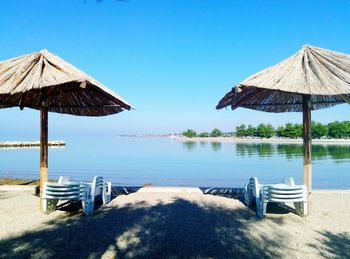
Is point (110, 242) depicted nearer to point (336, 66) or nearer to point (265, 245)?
point (265, 245)

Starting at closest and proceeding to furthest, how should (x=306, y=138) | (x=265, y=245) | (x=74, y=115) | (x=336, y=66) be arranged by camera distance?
(x=265, y=245)
(x=336, y=66)
(x=306, y=138)
(x=74, y=115)

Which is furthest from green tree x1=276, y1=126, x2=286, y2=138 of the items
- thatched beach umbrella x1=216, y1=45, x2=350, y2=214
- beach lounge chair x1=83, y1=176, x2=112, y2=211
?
beach lounge chair x1=83, y1=176, x2=112, y2=211

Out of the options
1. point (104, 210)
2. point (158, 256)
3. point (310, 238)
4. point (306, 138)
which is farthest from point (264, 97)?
point (158, 256)

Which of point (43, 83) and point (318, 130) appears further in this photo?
point (318, 130)

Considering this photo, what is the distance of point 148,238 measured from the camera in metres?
4.32

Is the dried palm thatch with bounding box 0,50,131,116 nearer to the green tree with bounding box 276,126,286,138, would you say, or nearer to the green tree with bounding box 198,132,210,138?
the green tree with bounding box 276,126,286,138

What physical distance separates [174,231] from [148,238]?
1.67 ft

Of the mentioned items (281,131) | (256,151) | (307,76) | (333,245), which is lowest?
(256,151)

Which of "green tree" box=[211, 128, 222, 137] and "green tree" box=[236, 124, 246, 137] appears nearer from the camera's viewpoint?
"green tree" box=[236, 124, 246, 137]

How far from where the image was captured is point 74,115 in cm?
881

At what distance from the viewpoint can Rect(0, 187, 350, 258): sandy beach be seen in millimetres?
3840

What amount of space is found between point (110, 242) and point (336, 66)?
15.8ft

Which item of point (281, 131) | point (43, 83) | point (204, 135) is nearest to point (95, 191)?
point (43, 83)

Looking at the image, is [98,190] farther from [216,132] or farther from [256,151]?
[216,132]
